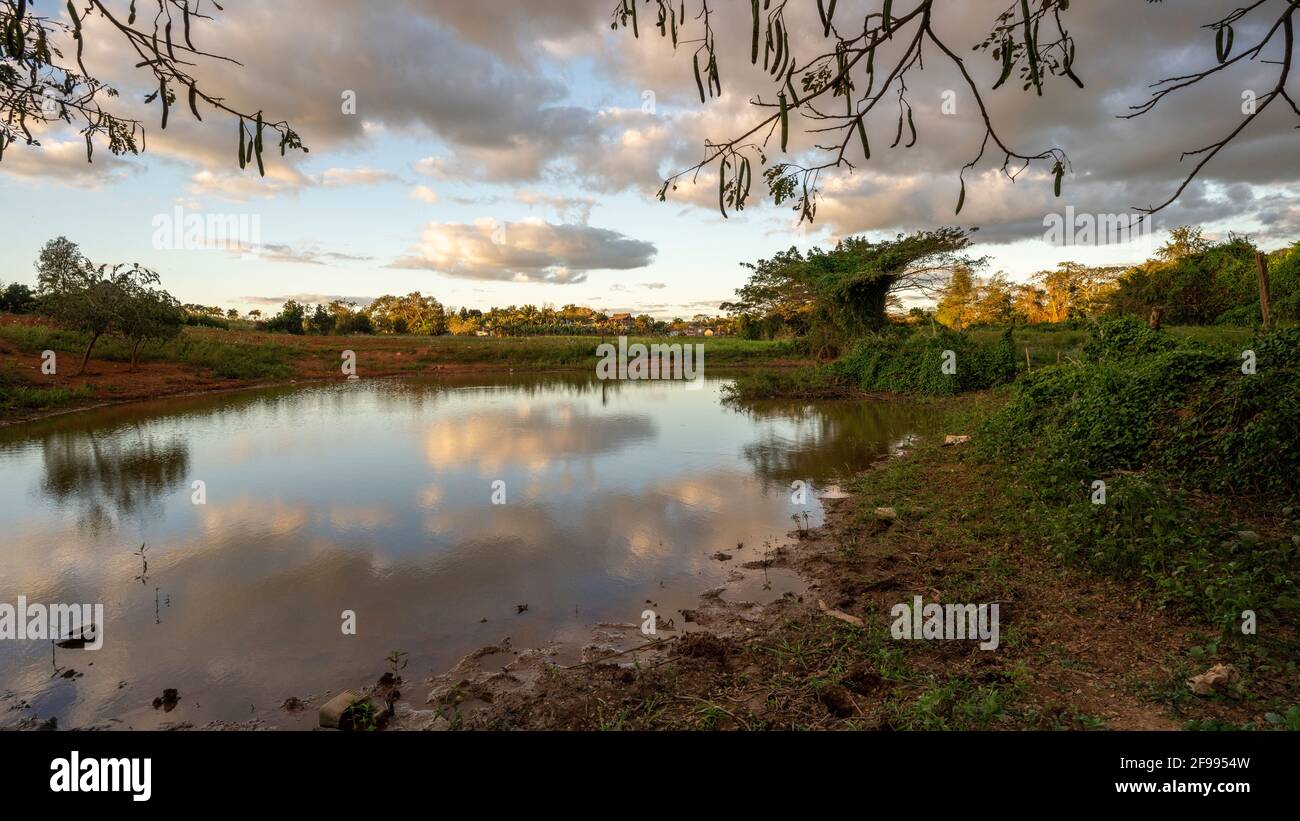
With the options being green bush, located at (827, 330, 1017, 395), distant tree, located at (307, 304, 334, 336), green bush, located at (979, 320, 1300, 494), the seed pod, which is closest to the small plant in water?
the seed pod

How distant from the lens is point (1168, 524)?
4695 mm

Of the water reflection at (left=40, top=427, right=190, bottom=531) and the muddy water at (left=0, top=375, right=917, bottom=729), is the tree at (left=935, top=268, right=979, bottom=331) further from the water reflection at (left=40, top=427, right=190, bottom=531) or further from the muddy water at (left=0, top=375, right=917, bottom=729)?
the water reflection at (left=40, top=427, right=190, bottom=531)

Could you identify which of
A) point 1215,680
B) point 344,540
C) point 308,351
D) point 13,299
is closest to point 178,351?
point 308,351

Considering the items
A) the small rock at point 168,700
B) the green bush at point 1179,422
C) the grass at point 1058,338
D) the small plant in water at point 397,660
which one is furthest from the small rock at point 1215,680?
the grass at point 1058,338

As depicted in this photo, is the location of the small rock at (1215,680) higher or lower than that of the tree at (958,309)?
lower

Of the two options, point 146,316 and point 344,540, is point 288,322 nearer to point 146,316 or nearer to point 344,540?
point 146,316

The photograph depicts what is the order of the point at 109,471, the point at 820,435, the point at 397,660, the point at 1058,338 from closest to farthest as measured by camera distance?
the point at 397,660 < the point at 109,471 < the point at 820,435 < the point at 1058,338

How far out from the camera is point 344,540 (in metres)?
6.47

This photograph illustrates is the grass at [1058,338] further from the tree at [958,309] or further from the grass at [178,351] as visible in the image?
the grass at [178,351]

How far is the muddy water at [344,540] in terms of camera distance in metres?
3.93

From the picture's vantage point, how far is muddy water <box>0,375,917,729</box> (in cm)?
393
